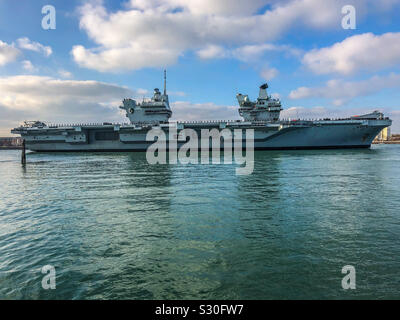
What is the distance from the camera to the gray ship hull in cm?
4081

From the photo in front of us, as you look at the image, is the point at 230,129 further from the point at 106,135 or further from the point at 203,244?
the point at 203,244

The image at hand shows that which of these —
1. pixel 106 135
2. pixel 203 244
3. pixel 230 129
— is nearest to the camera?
pixel 203 244

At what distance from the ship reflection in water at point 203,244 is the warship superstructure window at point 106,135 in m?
39.6

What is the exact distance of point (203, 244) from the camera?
596 centimetres

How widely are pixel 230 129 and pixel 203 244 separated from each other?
39.3m

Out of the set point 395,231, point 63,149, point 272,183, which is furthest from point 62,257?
point 63,149

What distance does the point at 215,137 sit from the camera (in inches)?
1769

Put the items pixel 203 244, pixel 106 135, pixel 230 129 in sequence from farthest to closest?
pixel 106 135 < pixel 230 129 < pixel 203 244

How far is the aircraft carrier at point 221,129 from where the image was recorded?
41.0m

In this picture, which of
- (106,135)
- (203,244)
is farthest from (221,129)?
(203,244)

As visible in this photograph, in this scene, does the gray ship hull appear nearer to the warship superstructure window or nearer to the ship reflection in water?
the warship superstructure window

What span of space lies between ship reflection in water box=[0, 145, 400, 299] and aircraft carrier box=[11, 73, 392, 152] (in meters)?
32.3

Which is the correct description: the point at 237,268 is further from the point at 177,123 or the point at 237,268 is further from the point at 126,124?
the point at 126,124

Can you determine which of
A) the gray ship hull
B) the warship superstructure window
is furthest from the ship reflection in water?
the warship superstructure window
